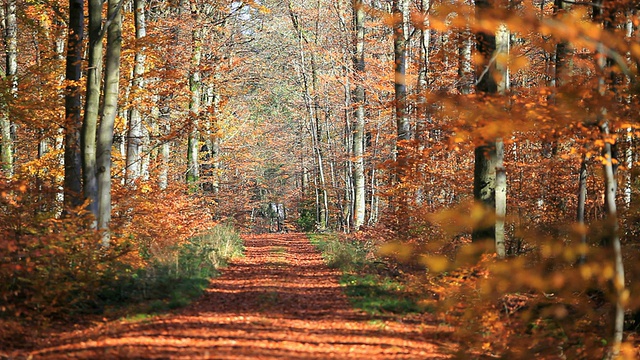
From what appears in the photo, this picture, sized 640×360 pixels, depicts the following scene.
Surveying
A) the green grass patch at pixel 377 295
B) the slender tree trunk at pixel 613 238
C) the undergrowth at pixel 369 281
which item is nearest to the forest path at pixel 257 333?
the green grass patch at pixel 377 295

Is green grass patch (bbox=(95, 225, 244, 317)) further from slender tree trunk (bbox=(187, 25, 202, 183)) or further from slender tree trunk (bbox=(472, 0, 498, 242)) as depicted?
slender tree trunk (bbox=(187, 25, 202, 183))

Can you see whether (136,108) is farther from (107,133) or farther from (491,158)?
(491,158)

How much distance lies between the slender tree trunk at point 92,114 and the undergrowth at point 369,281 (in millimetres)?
5417

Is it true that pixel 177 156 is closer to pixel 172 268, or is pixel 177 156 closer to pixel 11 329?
pixel 172 268

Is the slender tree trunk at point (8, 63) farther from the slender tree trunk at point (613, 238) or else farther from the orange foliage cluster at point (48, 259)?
the slender tree trunk at point (613, 238)

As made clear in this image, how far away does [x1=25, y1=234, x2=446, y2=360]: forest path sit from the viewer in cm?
780

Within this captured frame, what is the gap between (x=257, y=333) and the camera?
8.94m

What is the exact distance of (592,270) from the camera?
1312cm

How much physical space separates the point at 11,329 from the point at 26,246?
1.58 m

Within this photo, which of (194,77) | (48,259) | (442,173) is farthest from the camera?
(194,77)

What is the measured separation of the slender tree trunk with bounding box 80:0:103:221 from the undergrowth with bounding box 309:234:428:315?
5417 mm

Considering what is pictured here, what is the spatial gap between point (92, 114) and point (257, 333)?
6.71 meters

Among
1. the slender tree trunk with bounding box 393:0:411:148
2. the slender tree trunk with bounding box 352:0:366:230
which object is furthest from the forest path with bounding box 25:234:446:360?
the slender tree trunk with bounding box 352:0:366:230

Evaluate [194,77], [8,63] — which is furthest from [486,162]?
[194,77]
